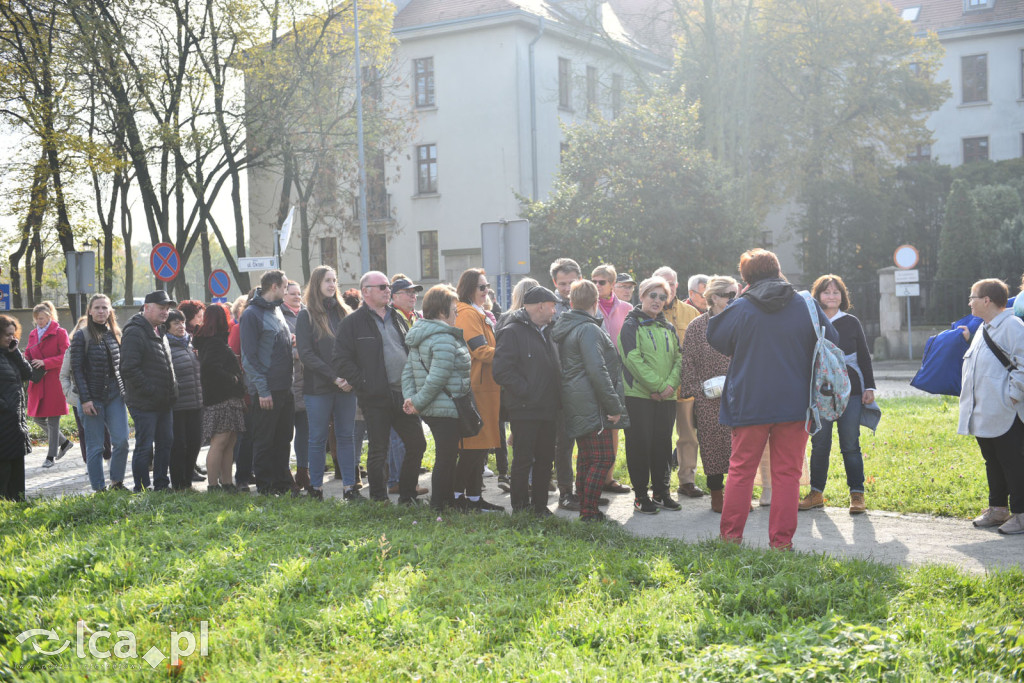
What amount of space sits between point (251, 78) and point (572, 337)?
92.7 ft

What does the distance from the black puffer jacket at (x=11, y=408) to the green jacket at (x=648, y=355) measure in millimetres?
5533

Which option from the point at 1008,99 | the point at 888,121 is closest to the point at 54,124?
the point at 888,121

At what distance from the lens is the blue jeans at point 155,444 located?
31.2ft

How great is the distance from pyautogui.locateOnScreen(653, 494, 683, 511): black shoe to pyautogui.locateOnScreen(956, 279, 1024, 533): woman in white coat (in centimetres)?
236

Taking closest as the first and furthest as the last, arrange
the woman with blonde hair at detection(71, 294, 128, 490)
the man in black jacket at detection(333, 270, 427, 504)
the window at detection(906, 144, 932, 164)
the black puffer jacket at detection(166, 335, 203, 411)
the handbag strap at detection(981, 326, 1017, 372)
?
1. the handbag strap at detection(981, 326, 1017, 372)
2. the man in black jacket at detection(333, 270, 427, 504)
3. the black puffer jacket at detection(166, 335, 203, 411)
4. the woman with blonde hair at detection(71, 294, 128, 490)
5. the window at detection(906, 144, 932, 164)

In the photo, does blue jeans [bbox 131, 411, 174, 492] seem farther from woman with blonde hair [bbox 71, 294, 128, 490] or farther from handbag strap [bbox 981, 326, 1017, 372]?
handbag strap [bbox 981, 326, 1017, 372]

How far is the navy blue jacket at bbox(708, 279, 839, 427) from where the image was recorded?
6402 mm

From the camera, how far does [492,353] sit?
28.4 ft

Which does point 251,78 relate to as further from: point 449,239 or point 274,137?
point 449,239

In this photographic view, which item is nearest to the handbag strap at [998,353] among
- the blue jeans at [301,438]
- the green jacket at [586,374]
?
the green jacket at [586,374]

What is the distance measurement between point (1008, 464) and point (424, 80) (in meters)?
37.7

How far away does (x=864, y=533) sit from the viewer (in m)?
7.53

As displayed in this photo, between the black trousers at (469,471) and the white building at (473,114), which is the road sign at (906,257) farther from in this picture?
the black trousers at (469,471)

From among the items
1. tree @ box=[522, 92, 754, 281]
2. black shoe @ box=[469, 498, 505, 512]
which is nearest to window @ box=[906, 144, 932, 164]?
tree @ box=[522, 92, 754, 281]
